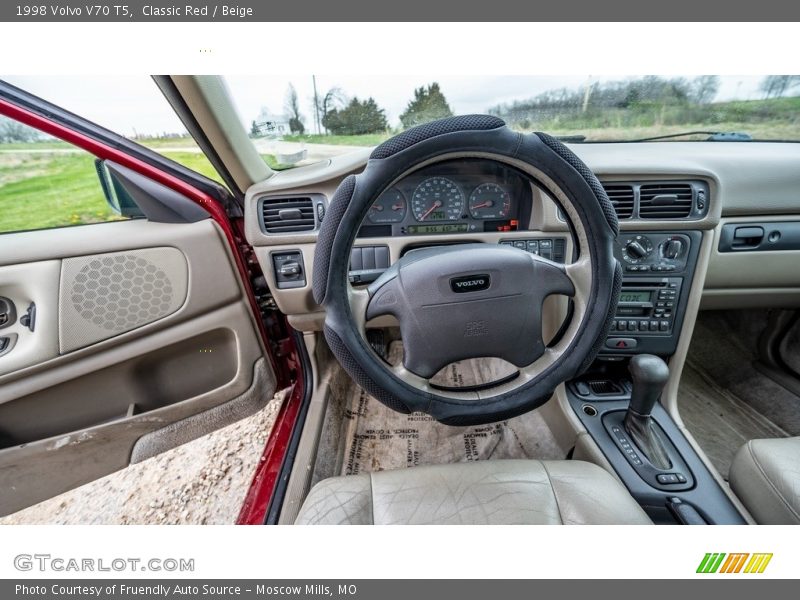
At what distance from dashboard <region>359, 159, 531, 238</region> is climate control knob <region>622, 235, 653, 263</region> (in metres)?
0.34

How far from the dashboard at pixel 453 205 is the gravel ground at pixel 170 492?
3.37 feet

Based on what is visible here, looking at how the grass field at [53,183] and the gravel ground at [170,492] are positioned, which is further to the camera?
the gravel ground at [170,492]

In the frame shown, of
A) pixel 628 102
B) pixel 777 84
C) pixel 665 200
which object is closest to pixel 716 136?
pixel 777 84

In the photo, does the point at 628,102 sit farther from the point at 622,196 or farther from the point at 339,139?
the point at 339,139

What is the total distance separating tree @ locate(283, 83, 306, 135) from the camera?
1112 mm

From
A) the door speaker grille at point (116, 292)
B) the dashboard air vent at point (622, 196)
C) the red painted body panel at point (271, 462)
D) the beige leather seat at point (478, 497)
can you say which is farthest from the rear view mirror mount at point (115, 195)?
the dashboard air vent at point (622, 196)

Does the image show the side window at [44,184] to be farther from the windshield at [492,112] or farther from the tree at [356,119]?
the tree at [356,119]

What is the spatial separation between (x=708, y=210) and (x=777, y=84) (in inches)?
17.9

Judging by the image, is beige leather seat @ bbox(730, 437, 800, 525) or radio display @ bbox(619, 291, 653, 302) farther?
radio display @ bbox(619, 291, 653, 302)

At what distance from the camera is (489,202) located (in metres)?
1.26

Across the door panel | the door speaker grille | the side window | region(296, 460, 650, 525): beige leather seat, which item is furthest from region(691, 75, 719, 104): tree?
the side window

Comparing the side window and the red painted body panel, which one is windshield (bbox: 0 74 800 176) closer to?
the side window

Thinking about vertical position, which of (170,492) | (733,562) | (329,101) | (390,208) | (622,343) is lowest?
(170,492)

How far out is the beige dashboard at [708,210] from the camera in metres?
1.21
